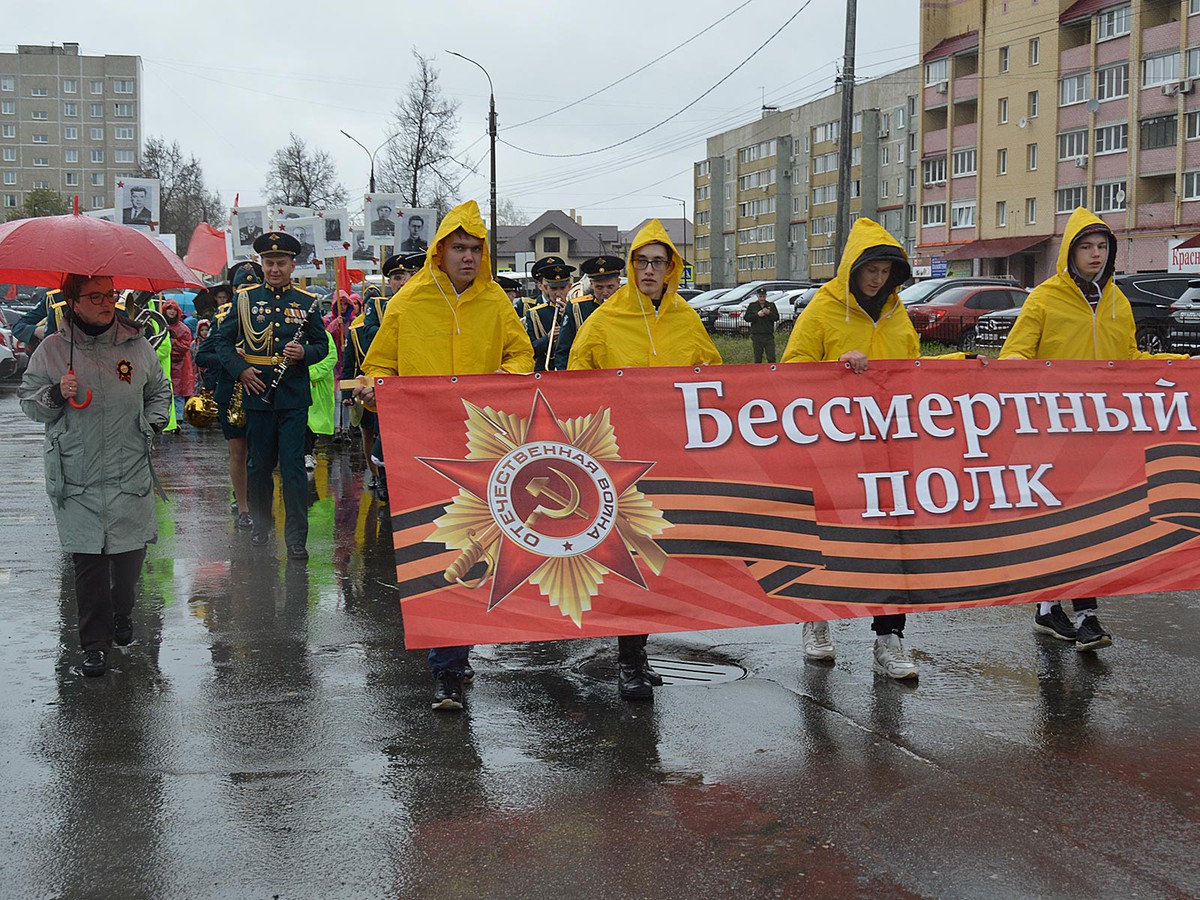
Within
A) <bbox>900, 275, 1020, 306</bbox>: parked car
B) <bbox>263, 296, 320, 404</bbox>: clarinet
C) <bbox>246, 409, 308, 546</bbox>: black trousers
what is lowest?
<bbox>246, 409, 308, 546</bbox>: black trousers

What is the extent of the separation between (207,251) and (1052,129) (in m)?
51.3

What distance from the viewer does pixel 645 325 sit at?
6188mm

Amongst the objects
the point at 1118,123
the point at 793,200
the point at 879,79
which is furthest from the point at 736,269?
the point at 1118,123

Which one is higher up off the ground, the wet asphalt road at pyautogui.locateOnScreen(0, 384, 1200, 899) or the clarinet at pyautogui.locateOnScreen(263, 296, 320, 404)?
the clarinet at pyautogui.locateOnScreen(263, 296, 320, 404)

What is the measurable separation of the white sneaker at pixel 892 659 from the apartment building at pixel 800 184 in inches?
2784

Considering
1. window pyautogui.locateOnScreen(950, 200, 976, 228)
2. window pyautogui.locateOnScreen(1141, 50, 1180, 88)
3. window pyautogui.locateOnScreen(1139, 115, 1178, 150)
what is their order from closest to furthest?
window pyautogui.locateOnScreen(1141, 50, 1180, 88)
window pyautogui.locateOnScreen(1139, 115, 1178, 150)
window pyautogui.locateOnScreen(950, 200, 976, 228)

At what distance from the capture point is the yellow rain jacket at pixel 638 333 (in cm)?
614

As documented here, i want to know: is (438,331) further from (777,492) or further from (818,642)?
(818,642)

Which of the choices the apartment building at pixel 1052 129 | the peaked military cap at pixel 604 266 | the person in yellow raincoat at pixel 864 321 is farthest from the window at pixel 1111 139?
the person in yellow raincoat at pixel 864 321

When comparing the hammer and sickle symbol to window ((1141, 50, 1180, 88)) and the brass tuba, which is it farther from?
window ((1141, 50, 1180, 88))

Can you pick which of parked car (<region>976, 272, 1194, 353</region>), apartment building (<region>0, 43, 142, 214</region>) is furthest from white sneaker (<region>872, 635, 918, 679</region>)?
apartment building (<region>0, 43, 142, 214</region>)

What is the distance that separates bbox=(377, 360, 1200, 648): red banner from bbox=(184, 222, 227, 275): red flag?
14422 millimetres

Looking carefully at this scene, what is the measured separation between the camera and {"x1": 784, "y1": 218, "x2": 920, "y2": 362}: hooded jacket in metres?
6.22

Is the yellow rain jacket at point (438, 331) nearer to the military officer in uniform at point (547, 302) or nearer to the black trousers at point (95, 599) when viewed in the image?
the black trousers at point (95, 599)
